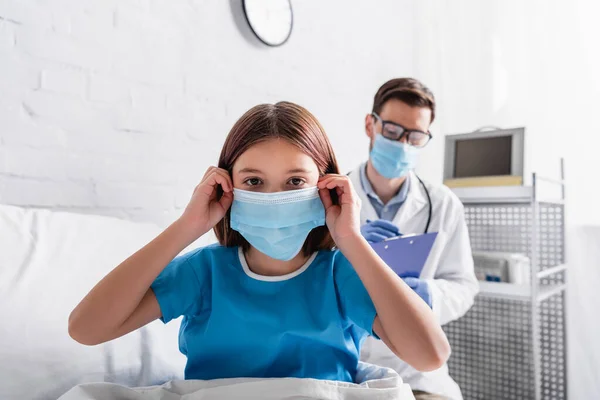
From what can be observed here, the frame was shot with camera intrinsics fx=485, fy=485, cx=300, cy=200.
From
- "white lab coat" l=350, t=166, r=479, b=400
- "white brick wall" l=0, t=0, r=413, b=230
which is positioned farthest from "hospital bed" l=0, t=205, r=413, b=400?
"white lab coat" l=350, t=166, r=479, b=400

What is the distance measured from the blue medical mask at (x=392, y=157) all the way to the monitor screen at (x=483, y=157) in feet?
2.45

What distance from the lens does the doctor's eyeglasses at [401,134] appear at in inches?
60.1

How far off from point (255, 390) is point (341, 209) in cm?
35

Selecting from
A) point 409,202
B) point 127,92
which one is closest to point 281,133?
point 127,92

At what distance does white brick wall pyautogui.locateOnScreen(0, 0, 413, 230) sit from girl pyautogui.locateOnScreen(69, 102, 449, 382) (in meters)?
0.53

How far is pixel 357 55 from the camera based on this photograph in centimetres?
226

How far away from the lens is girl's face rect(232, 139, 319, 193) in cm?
86

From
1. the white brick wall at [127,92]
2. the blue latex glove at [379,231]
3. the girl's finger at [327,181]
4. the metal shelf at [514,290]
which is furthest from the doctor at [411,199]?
the girl's finger at [327,181]

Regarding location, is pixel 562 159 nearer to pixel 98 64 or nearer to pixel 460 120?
pixel 460 120

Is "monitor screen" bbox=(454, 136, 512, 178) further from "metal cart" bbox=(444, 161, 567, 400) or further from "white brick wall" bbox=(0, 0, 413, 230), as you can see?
"white brick wall" bbox=(0, 0, 413, 230)

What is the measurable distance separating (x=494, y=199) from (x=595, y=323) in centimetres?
67

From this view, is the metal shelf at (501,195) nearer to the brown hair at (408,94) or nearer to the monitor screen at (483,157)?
the monitor screen at (483,157)

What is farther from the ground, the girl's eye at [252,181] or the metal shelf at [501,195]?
the metal shelf at [501,195]

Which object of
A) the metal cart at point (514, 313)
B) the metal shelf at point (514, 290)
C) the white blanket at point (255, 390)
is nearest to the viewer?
the white blanket at point (255, 390)
